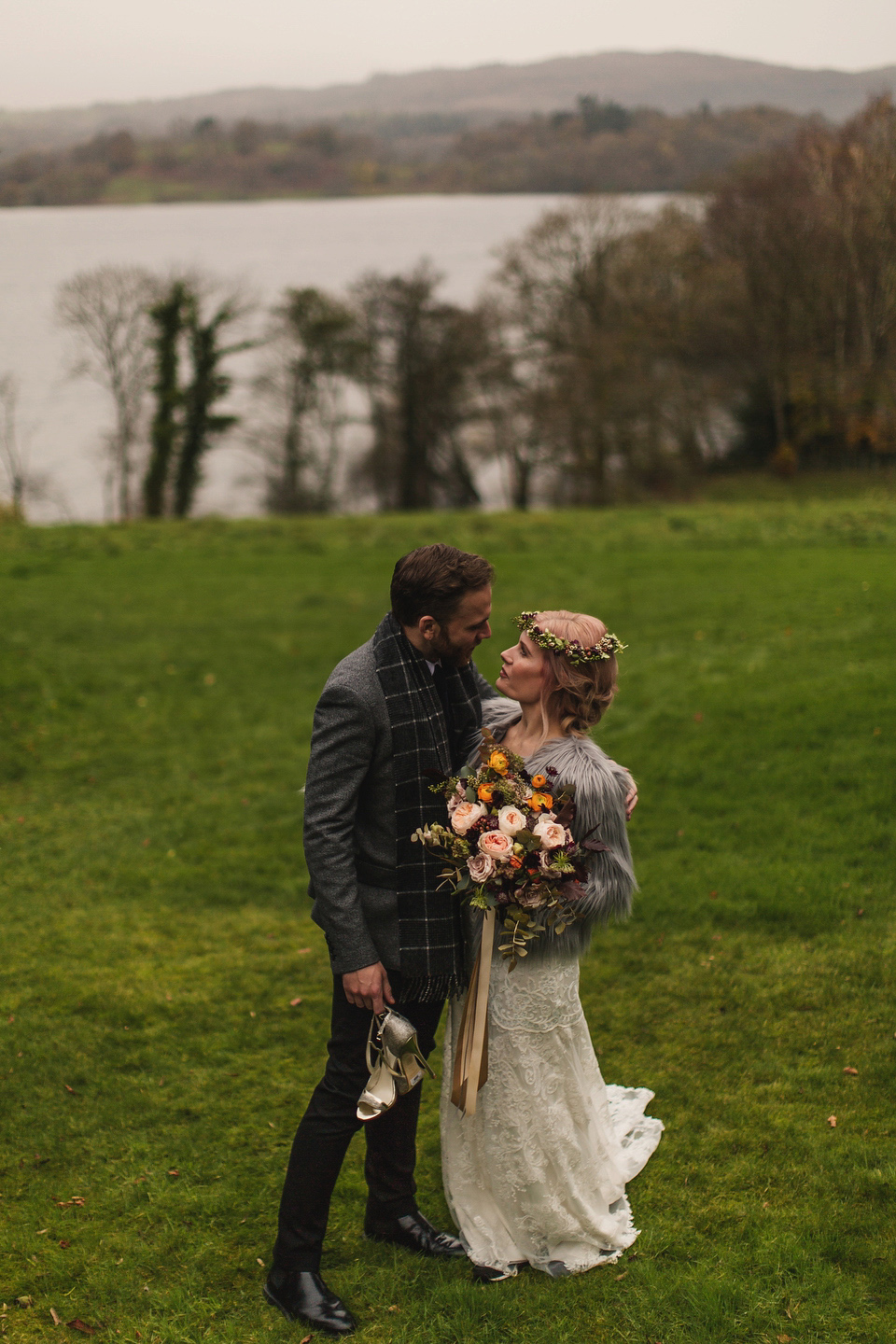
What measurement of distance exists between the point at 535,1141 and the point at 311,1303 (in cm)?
89

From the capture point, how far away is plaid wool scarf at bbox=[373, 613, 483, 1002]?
10.6 feet

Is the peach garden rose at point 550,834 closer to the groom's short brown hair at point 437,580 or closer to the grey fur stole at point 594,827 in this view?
the grey fur stole at point 594,827

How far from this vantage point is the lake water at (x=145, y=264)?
124 ft

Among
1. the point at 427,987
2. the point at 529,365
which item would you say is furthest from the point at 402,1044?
the point at 529,365

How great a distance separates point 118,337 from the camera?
124 feet

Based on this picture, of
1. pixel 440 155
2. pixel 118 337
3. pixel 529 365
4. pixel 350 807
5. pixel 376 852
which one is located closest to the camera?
pixel 350 807

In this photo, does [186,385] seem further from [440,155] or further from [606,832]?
[606,832]

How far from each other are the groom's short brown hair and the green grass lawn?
2315 millimetres

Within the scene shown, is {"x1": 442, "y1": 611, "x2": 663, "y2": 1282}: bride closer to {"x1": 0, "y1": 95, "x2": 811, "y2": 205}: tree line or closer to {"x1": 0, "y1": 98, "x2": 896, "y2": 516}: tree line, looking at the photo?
{"x1": 0, "y1": 98, "x2": 896, "y2": 516}: tree line

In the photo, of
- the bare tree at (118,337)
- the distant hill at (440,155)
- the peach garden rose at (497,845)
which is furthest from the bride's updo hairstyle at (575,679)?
the bare tree at (118,337)

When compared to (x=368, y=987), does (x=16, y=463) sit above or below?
above

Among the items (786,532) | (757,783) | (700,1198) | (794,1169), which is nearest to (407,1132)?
(700,1198)

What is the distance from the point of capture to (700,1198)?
13.1ft

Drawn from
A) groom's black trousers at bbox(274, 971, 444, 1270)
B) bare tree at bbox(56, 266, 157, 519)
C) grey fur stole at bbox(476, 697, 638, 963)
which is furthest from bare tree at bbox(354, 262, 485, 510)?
groom's black trousers at bbox(274, 971, 444, 1270)
